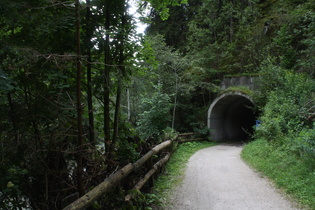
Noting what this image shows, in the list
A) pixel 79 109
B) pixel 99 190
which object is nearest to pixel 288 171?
pixel 99 190

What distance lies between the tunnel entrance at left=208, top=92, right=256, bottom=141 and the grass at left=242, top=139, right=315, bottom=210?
5.98 meters

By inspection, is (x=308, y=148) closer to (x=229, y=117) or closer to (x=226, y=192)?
(x=226, y=192)

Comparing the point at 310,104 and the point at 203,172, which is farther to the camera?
the point at 310,104

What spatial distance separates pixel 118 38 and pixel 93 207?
87.1 inches

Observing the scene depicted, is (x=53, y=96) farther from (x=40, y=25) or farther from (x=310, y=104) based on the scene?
(x=310, y=104)

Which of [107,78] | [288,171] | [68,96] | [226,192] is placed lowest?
[226,192]

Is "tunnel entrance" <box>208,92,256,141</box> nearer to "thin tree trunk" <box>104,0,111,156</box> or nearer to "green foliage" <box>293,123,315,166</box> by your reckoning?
"green foliage" <box>293,123,315,166</box>

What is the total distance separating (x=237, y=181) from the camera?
514 centimetres

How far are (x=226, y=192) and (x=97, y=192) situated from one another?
2.96 m

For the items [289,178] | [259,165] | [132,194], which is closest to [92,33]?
[132,194]

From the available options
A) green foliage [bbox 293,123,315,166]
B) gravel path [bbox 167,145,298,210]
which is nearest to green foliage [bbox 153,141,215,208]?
gravel path [bbox 167,145,298,210]

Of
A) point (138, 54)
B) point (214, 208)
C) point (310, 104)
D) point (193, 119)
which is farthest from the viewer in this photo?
point (193, 119)

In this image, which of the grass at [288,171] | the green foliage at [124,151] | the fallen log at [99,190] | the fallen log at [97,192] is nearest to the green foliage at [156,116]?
the grass at [288,171]

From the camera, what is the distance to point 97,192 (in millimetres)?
2604
